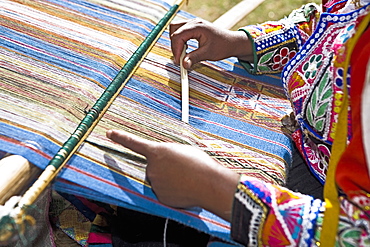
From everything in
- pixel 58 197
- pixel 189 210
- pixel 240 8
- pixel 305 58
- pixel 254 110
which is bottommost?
pixel 58 197

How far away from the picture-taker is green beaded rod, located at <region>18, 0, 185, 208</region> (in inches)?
40.1

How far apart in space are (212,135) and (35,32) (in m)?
0.64

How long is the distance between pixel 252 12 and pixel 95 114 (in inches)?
96.2

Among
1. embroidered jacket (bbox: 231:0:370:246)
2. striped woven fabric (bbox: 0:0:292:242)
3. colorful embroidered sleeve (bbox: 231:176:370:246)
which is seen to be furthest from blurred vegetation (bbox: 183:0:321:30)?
colorful embroidered sleeve (bbox: 231:176:370:246)

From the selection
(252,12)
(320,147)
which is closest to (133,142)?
(320,147)

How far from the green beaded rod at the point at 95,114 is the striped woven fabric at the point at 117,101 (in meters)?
0.02

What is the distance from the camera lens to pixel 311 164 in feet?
4.37

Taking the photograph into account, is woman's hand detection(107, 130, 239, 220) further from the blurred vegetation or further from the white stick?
the blurred vegetation

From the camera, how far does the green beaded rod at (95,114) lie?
3.34ft

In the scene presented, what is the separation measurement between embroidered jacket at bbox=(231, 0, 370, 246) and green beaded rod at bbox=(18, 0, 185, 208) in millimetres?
402

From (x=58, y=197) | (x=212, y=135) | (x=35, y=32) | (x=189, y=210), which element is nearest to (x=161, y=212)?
(x=189, y=210)

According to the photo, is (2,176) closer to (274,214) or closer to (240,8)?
(274,214)

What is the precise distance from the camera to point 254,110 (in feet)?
5.00

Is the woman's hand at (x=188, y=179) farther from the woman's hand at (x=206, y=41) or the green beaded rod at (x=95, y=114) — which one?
the woman's hand at (x=206, y=41)
